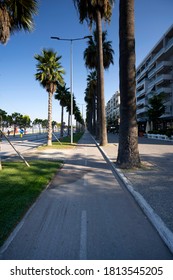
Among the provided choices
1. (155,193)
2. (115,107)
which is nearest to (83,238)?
(155,193)

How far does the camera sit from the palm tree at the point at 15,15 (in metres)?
9.09

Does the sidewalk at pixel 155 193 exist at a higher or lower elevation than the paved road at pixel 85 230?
higher

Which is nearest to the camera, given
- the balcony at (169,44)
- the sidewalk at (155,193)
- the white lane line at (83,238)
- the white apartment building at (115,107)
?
the white lane line at (83,238)

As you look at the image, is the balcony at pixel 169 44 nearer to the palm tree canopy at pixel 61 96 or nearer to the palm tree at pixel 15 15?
the palm tree canopy at pixel 61 96

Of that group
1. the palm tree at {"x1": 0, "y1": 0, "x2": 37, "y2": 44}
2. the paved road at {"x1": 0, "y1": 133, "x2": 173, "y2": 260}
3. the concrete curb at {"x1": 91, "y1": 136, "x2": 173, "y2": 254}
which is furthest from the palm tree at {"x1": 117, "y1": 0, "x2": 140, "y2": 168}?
the palm tree at {"x1": 0, "y1": 0, "x2": 37, "y2": 44}

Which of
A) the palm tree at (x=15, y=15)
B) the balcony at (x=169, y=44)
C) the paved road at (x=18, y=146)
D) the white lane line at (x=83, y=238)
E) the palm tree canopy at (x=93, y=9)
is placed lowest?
the white lane line at (x=83, y=238)

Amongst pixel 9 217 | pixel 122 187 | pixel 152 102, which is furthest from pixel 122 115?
pixel 152 102

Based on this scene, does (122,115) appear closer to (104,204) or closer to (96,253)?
(104,204)

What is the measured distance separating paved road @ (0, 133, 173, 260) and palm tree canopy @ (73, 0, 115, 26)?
18920 mm

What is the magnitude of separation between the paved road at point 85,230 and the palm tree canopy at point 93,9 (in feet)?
62.1

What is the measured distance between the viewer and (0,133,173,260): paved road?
357cm

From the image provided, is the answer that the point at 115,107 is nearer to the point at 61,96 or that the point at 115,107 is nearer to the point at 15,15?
the point at 61,96

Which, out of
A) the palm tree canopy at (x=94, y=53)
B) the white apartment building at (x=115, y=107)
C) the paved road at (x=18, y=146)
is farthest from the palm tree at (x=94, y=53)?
the white apartment building at (x=115, y=107)
